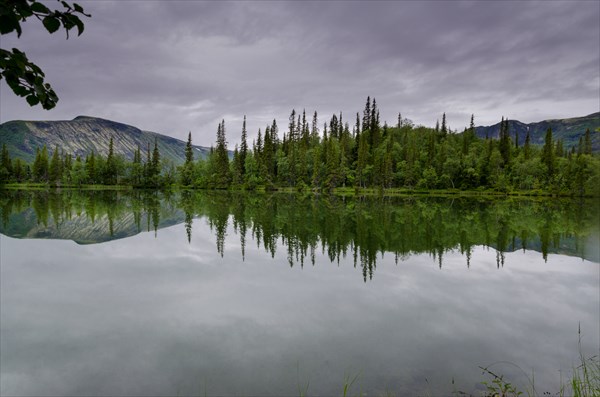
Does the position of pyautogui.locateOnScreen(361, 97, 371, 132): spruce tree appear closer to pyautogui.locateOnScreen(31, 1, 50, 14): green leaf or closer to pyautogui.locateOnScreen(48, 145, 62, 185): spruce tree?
pyautogui.locateOnScreen(48, 145, 62, 185): spruce tree

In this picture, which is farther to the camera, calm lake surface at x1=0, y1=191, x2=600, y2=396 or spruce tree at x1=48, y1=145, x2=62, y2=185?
spruce tree at x1=48, y1=145, x2=62, y2=185

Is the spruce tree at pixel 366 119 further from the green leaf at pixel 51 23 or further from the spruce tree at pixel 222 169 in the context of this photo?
the green leaf at pixel 51 23

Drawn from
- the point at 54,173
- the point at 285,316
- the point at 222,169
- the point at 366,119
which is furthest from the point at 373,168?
the point at 54,173

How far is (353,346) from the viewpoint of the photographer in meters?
7.63

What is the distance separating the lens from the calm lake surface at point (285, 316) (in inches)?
251

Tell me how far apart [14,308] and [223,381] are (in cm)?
722

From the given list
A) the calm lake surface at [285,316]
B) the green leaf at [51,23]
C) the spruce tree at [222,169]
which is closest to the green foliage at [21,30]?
the green leaf at [51,23]

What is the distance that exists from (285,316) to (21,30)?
8126 millimetres

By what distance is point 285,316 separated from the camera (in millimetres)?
9336

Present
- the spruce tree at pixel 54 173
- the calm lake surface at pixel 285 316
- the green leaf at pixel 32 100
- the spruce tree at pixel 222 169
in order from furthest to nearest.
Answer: the spruce tree at pixel 54 173, the spruce tree at pixel 222 169, the calm lake surface at pixel 285 316, the green leaf at pixel 32 100

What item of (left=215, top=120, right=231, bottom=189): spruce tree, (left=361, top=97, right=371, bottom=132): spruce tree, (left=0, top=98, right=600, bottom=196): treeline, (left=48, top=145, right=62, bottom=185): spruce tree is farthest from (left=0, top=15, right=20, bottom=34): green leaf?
(left=48, top=145, right=62, bottom=185): spruce tree

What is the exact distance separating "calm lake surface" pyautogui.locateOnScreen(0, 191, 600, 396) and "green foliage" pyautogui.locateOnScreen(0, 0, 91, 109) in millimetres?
4843

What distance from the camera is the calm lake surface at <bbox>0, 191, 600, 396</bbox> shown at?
20.9ft

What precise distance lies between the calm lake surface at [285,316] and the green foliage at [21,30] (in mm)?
4843
